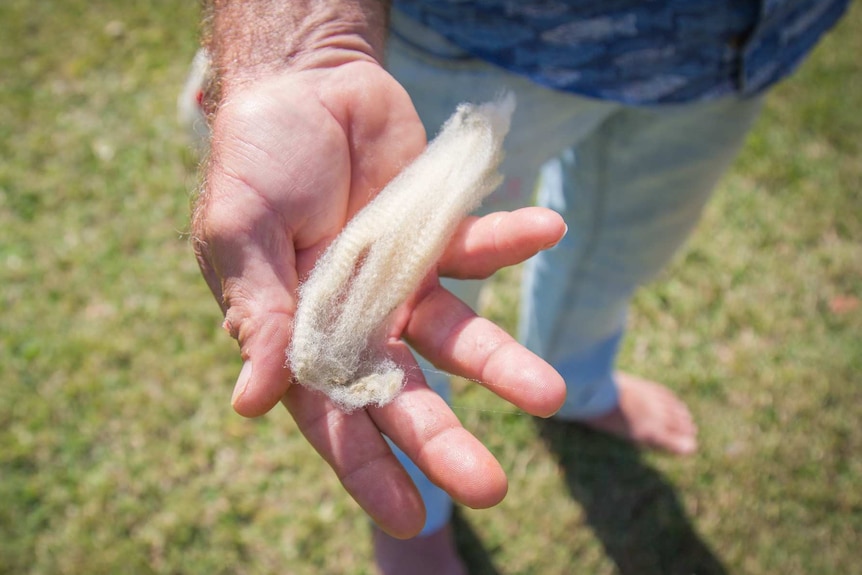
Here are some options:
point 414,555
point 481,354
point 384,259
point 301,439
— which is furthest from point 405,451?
point 301,439

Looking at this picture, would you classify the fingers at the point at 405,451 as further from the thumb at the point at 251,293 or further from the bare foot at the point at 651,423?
the bare foot at the point at 651,423

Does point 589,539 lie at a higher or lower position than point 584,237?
lower

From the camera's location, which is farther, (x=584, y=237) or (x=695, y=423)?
(x=695, y=423)

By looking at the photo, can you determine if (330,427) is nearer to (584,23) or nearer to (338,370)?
(338,370)

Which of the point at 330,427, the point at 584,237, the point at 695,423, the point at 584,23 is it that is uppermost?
the point at 584,23

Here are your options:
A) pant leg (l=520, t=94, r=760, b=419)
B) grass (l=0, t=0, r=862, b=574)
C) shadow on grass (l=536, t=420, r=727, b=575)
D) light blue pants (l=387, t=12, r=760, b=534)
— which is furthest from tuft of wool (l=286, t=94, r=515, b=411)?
shadow on grass (l=536, t=420, r=727, b=575)

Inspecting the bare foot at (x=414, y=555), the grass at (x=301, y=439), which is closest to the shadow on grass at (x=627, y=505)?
the grass at (x=301, y=439)

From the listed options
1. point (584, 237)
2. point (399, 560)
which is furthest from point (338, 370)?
point (399, 560)
